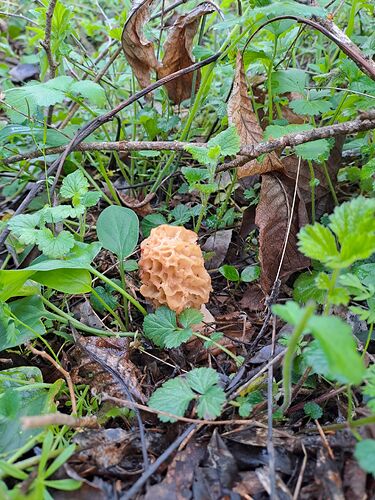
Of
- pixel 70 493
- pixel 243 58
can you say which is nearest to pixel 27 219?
pixel 70 493

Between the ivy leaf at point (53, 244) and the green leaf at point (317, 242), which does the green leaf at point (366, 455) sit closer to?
the green leaf at point (317, 242)

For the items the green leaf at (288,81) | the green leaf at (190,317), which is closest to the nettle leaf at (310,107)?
the green leaf at (288,81)

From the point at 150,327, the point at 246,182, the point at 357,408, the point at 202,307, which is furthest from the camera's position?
the point at 246,182

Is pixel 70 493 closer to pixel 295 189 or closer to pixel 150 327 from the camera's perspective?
pixel 150 327

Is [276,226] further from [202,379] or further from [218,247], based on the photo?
[202,379]

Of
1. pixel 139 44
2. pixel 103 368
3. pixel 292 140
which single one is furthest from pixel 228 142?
pixel 103 368

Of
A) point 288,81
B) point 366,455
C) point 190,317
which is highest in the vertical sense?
point 288,81
